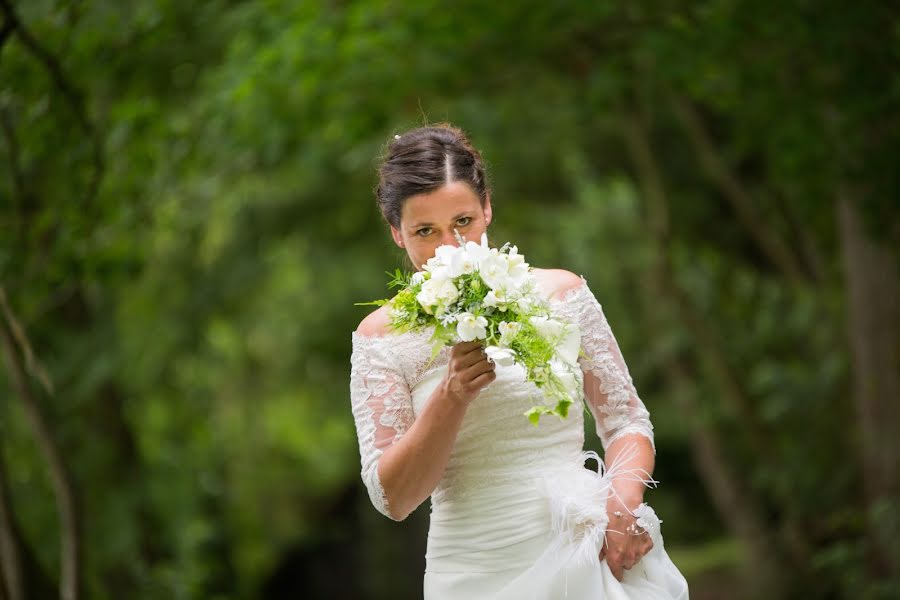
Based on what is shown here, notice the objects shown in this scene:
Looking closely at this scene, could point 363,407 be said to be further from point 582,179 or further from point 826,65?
point 582,179

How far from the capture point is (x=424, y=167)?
290 cm

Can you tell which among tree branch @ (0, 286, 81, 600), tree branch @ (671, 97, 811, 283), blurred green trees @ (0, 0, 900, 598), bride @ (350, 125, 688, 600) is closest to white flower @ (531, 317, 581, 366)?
bride @ (350, 125, 688, 600)

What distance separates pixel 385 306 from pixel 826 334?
8986mm

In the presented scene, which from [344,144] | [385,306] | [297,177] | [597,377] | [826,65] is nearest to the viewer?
[385,306]

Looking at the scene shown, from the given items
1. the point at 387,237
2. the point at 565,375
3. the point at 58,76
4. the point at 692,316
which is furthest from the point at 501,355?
the point at 387,237

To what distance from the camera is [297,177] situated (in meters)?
12.0

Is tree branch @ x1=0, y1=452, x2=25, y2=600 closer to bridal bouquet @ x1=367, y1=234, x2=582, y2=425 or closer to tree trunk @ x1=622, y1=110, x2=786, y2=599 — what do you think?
bridal bouquet @ x1=367, y1=234, x2=582, y2=425

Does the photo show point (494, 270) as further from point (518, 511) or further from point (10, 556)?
point (10, 556)

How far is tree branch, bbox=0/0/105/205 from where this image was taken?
4371mm

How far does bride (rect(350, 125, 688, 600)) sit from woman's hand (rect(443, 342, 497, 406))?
0.71 feet

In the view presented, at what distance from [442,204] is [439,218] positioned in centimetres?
4

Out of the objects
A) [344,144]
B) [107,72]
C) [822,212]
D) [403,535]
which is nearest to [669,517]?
[403,535]

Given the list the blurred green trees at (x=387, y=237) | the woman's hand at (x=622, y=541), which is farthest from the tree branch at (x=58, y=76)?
the woman's hand at (x=622, y=541)

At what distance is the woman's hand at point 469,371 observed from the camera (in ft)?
8.56
